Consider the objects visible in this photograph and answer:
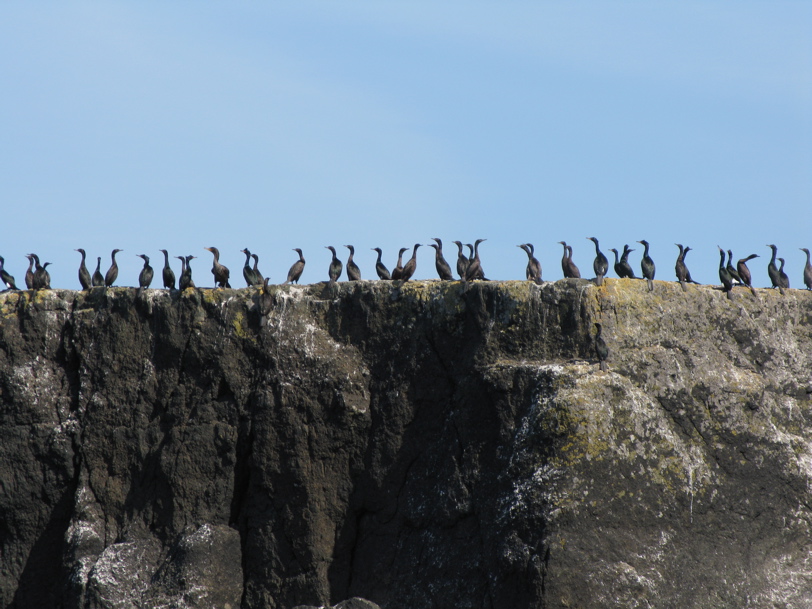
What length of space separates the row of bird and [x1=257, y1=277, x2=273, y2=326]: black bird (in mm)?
238

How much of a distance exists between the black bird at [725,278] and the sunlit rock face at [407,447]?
16.6 inches

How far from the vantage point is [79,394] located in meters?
30.9

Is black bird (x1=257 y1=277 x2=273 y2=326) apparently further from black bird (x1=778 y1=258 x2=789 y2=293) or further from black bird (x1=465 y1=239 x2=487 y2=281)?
black bird (x1=778 y1=258 x2=789 y2=293)

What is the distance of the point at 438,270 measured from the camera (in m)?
31.2

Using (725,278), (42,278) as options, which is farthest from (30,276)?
(725,278)

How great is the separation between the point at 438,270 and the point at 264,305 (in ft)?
13.6

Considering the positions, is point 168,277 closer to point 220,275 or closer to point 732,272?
point 220,275

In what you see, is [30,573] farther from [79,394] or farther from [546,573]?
[546,573]

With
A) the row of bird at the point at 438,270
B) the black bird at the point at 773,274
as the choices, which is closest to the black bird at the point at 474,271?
the row of bird at the point at 438,270

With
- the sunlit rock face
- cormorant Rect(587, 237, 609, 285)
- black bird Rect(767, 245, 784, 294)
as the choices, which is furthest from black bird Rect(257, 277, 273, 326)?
black bird Rect(767, 245, 784, 294)

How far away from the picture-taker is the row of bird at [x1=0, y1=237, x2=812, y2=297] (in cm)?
2928

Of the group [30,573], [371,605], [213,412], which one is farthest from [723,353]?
[30,573]

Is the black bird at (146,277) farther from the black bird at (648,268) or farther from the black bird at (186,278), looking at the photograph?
the black bird at (648,268)

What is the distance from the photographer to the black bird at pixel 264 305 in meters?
29.9
